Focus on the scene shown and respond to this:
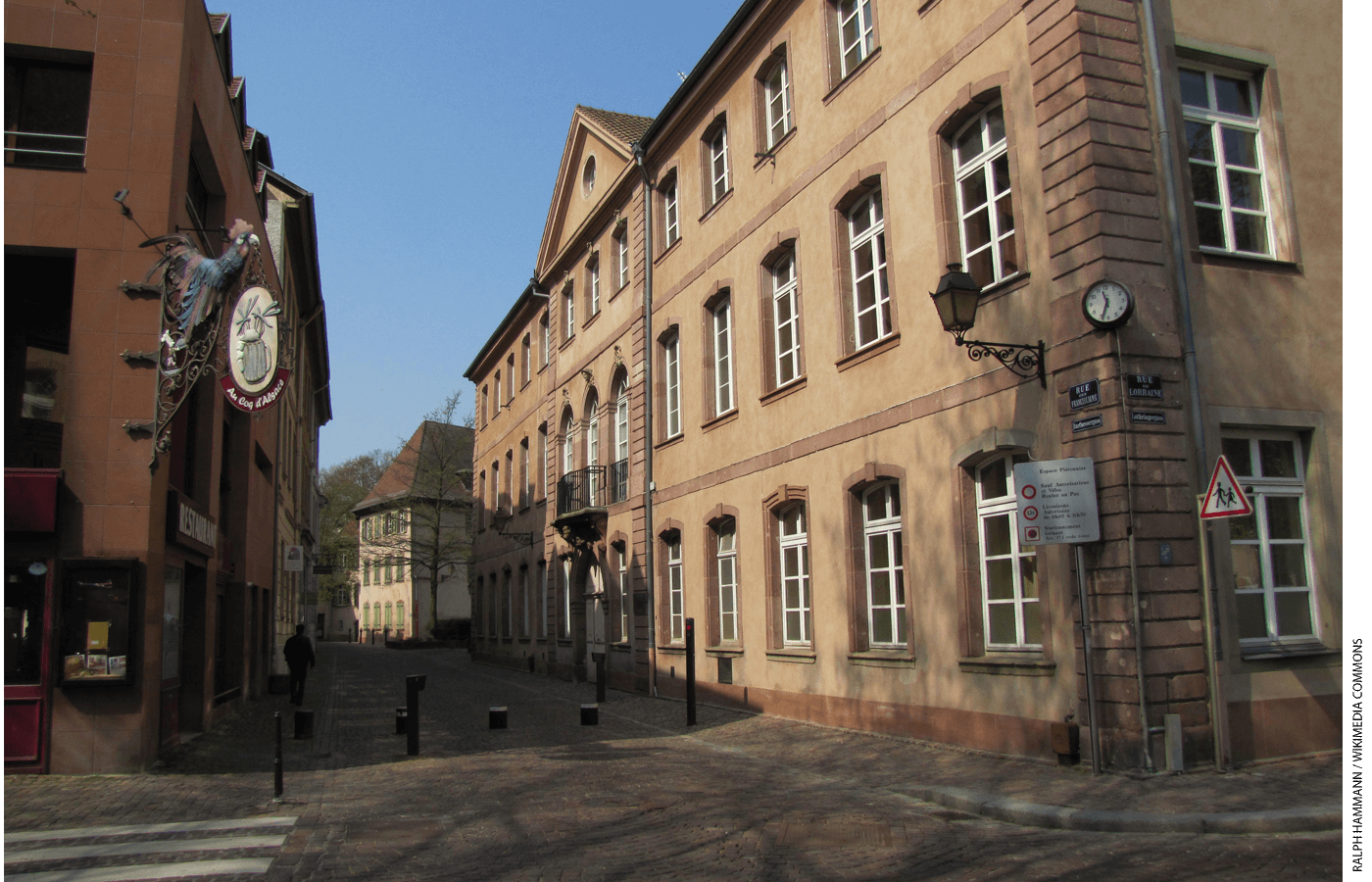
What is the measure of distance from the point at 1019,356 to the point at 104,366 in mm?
9508

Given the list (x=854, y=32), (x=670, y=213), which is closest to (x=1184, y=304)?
(x=854, y=32)

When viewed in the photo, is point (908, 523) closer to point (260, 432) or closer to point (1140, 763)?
point (1140, 763)

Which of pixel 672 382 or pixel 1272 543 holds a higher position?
pixel 672 382

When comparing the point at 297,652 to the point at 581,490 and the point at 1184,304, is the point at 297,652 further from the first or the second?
the point at 1184,304

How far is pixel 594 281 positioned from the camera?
26750mm

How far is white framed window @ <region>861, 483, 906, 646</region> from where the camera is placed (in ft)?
42.1

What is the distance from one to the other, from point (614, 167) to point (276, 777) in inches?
706

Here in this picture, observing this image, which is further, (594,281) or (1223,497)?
(594,281)

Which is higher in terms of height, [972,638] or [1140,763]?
[972,638]

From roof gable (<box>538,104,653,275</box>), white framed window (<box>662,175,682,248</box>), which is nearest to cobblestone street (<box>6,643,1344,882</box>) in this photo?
white framed window (<box>662,175,682,248</box>)

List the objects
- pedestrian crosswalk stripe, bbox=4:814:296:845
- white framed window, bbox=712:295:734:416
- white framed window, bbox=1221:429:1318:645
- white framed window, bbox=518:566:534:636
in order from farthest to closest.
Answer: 1. white framed window, bbox=518:566:534:636
2. white framed window, bbox=712:295:734:416
3. white framed window, bbox=1221:429:1318:645
4. pedestrian crosswalk stripe, bbox=4:814:296:845

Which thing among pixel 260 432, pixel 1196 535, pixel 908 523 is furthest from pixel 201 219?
pixel 1196 535

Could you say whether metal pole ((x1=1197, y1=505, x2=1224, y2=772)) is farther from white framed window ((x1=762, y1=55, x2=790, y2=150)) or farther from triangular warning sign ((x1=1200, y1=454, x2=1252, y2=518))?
white framed window ((x1=762, y1=55, x2=790, y2=150))

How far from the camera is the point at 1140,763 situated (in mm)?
8734
